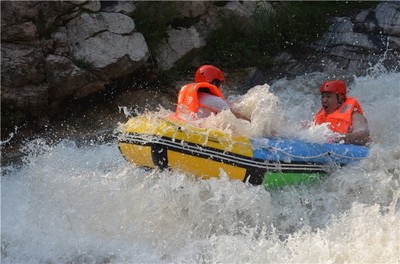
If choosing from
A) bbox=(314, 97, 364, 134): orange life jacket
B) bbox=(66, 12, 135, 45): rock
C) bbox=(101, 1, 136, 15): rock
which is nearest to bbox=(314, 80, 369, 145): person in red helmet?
bbox=(314, 97, 364, 134): orange life jacket

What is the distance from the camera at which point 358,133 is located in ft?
16.8

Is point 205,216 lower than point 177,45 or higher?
lower

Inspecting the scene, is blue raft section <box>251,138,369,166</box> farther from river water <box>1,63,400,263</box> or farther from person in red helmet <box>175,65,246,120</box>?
person in red helmet <box>175,65,246,120</box>

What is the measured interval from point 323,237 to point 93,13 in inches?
202

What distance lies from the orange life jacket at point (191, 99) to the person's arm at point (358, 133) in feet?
4.58

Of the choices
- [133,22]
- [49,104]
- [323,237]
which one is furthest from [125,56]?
[323,237]

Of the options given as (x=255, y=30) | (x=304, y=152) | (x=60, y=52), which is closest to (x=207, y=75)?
(x=304, y=152)

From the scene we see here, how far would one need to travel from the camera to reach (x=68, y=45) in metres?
7.30

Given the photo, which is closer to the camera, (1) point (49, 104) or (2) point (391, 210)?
(2) point (391, 210)

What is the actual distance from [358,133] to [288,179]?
1.04 meters

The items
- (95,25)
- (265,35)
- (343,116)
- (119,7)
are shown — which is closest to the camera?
(343,116)

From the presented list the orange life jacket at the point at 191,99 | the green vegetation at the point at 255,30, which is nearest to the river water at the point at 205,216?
the orange life jacket at the point at 191,99

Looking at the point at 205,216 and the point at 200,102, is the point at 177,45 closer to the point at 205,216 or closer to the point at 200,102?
the point at 200,102

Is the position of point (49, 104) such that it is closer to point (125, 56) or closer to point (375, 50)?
point (125, 56)
